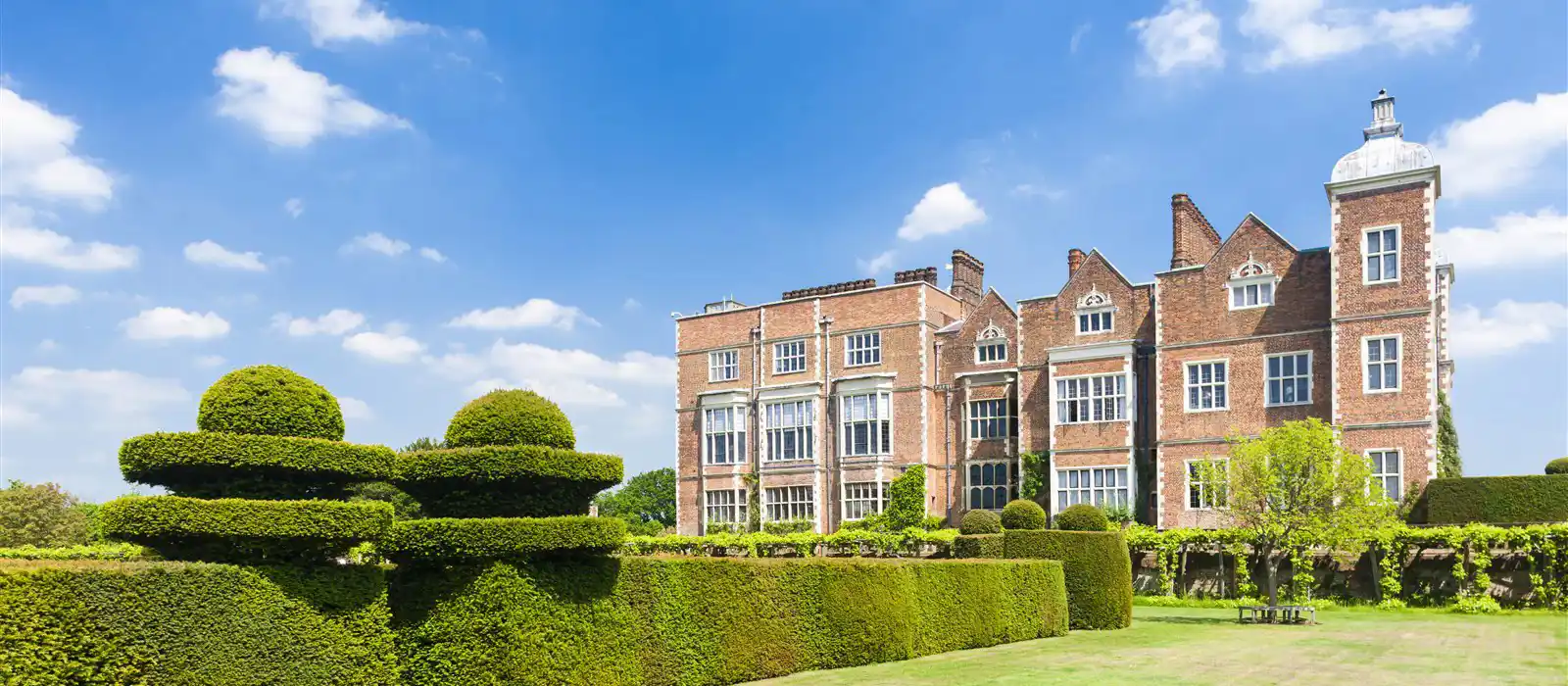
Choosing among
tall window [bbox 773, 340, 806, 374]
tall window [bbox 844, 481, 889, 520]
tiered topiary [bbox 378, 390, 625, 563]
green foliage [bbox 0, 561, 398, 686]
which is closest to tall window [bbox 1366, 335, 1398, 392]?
tall window [bbox 844, 481, 889, 520]

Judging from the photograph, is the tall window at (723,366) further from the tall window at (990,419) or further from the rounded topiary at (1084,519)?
the rounded topiary at (1084,519)

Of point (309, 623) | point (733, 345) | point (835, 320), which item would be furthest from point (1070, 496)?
point (309, 623)

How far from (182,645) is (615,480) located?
4961 millimetres

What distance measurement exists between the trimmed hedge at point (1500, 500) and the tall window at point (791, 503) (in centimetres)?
2056

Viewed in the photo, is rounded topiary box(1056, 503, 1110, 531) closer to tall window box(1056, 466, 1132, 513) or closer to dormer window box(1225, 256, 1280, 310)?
tall window box(1056, 466, 1132, 513)

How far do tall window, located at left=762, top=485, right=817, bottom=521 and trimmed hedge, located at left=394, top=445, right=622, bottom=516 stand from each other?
3068 centimetres

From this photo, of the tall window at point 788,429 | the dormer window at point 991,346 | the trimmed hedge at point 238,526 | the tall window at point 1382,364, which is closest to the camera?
the trimmed hedge at point 238,526

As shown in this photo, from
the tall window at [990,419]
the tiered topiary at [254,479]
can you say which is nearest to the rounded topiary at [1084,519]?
the tall window at [990,419]

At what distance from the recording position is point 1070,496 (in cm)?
3775

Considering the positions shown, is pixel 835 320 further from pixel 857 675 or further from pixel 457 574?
pixel 457 574

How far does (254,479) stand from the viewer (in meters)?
11.4

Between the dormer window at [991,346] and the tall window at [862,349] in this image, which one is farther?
the tall window at [862,349]

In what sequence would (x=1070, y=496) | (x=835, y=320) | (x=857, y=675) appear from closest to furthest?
(x=857, y=675) → (x=1070, y=496) → (x=835, y=320)

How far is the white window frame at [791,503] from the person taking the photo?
43.6m
